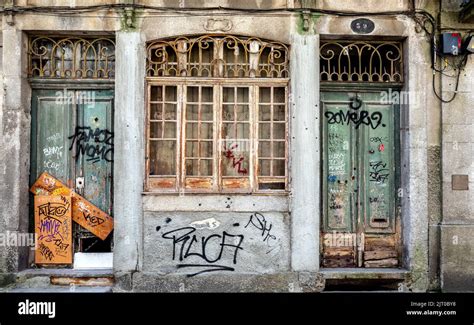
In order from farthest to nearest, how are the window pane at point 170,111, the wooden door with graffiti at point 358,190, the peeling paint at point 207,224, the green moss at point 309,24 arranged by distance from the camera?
1. the wooden door with graffiti at point 358,190
2. the window pane at point 170,111
3. the green moss at point 309,24
4. the peeling paint at point 207,224

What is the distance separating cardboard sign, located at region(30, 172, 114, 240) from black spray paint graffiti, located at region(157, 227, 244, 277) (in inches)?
35.5

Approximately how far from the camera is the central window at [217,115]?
845 centimetres

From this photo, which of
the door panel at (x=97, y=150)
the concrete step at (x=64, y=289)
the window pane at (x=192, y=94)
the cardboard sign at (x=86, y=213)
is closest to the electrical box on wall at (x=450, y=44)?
the window pane at (x=192, y=94)

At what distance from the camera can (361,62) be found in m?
8.76

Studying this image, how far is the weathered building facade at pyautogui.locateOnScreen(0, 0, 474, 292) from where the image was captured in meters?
8.26

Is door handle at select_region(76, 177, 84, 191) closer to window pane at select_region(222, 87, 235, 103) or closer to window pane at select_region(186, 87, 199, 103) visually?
window pane at select_region(186, 87, 199, 103)

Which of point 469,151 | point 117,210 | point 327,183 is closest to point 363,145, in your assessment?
point 327,183

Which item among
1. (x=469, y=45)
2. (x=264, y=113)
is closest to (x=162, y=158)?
(x=264, y=113)

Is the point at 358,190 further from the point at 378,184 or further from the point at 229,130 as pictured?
the point at 229,130

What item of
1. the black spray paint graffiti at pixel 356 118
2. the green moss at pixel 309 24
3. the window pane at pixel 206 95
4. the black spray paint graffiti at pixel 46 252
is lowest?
the black spray paint graffiti at pixel 46 252

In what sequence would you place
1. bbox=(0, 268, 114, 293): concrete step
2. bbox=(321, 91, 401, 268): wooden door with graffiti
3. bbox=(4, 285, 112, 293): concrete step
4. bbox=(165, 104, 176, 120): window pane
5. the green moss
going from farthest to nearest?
bbox=(321, 91, 401, 268): wooden door with graffiti → bbox=(165, 104, 176, 120): window pane → the green moss → bbox=(0, 268, 114, 293): concrete step → bbox=(4, 285, 112, 293): concrete step

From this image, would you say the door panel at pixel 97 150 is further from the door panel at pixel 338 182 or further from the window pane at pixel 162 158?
the door panel at pixel 338 182

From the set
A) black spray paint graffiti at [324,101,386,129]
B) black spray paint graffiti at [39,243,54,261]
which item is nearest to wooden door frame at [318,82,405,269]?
black spray paint graffiti at [324,101,386,129]

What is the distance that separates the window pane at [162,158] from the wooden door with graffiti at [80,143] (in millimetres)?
659
